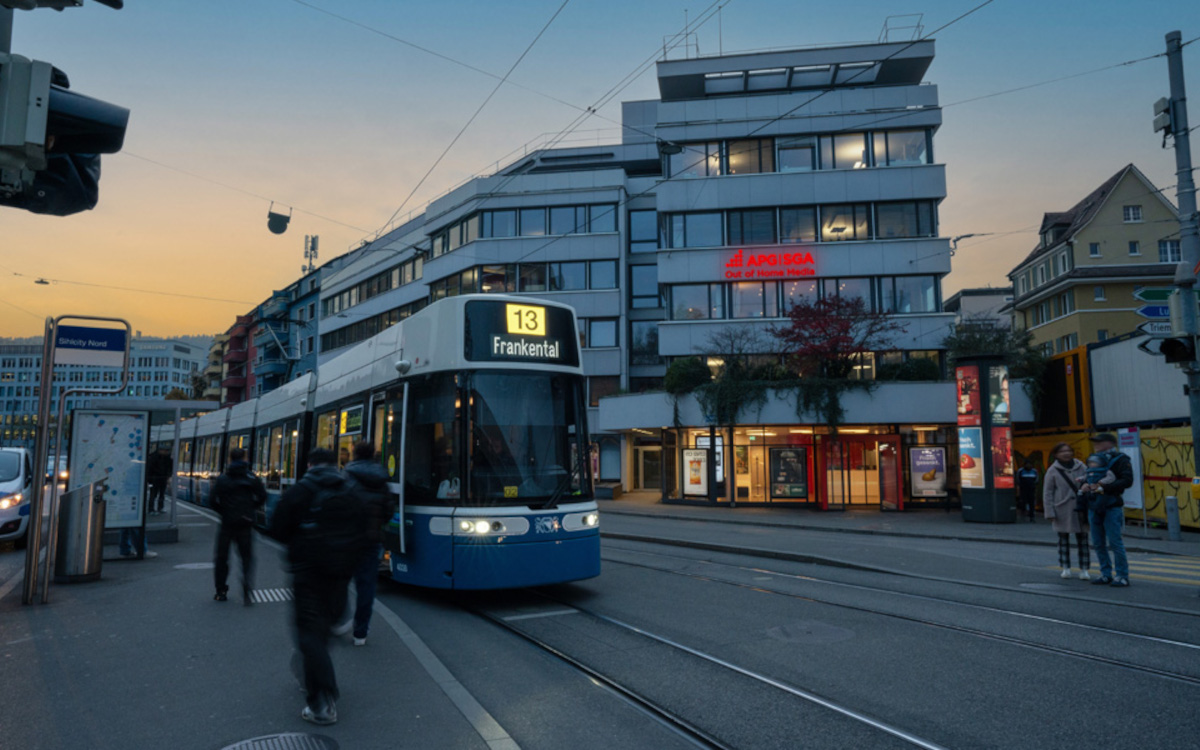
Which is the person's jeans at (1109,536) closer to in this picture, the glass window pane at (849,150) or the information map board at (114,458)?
the information map board at (114,458)

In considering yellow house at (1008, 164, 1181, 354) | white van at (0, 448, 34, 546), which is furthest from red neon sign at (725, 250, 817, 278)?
white van at (0, 448, 34, 546)

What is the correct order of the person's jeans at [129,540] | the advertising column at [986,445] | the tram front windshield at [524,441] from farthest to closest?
the advertising column at [986,445]
the person's jeans at [129,540]
the tram front windshield at [524,441]

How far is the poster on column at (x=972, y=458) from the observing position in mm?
22000

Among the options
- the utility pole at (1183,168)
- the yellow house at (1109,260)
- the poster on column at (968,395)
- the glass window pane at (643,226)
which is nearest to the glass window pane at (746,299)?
the glass window pane at (643,226)

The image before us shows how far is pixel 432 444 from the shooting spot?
344 inches

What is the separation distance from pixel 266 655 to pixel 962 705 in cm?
543

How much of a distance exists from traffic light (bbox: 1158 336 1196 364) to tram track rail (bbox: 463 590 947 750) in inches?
389

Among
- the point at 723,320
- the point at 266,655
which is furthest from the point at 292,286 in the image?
the point at 266,655

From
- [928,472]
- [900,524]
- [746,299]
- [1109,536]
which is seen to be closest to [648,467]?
[746,299]

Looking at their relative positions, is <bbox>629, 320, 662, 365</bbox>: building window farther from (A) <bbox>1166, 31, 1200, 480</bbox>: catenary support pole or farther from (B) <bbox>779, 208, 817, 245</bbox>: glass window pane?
(A) <bbox>1166, 31, 1200, 480</bbox>: catenary support pole

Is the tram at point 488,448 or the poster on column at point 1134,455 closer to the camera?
the tram at point 488,448

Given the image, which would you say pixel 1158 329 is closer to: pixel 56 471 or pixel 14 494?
pixel 56 471

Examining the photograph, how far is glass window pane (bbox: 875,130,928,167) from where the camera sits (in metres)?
34.1

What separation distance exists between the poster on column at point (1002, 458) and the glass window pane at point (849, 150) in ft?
54.5
